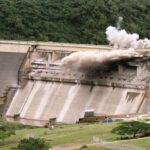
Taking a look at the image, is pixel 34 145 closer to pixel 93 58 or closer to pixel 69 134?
pixel 69 134

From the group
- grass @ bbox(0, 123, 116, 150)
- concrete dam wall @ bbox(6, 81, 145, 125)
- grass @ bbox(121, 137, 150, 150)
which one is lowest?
grass @ bbox(121, 137, 150, 150)

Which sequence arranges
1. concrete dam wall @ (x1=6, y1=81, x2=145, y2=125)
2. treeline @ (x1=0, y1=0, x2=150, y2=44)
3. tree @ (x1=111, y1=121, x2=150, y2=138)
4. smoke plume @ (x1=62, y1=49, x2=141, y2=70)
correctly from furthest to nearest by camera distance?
treeline @ (x1=0, y1=0, x2=150, y2=44)
smoke plume @ (x1=62, y1=49, x2=141, y2=70)
concrete dam wall @ (x1=6, y1=81, x2=145, y2=125)
tree @ (x1=111, y1=121, x2=150, y2=138)

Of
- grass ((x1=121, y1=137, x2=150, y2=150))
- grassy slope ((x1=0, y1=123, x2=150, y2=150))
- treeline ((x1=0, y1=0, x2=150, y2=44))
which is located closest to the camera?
grass ((x1=121, y1=137, x2=150, y2=150))

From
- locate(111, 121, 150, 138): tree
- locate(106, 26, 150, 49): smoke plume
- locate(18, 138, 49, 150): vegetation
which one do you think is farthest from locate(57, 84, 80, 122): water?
locate(18, 138, 49, 150): vegetation

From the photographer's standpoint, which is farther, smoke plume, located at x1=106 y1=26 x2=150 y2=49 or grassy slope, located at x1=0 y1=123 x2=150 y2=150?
smoke plume, located at x1=106 y1=26 x2=150 y2=49

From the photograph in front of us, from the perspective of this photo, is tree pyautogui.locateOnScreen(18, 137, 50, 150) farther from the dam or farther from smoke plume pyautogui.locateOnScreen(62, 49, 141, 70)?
smoke plume pyautogui.locateOnScreen(62, 49, 141, 70)

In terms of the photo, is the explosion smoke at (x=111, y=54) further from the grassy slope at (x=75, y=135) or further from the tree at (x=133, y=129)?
the tree at (x=133, y=129)

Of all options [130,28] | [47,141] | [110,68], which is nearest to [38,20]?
[130,28]
